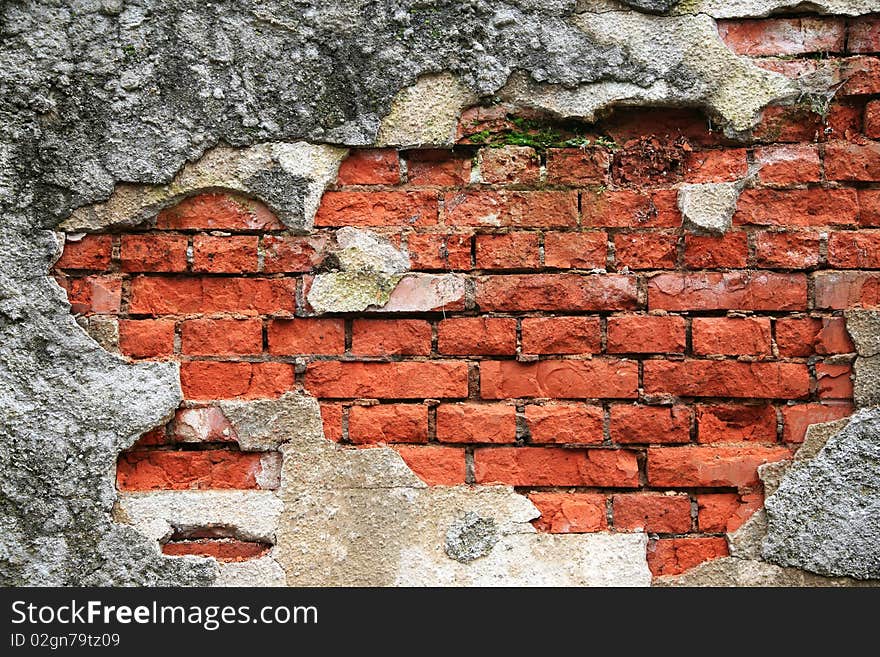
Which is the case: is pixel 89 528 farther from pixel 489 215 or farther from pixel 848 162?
pixel 848 162

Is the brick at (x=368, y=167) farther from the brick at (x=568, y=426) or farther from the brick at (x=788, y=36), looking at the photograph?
the brick at (x=788, y=36)

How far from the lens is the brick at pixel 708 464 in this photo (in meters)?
1.70

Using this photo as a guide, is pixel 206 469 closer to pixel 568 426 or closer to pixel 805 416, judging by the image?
pixel 568 426

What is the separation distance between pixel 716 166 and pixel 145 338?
4.34ft

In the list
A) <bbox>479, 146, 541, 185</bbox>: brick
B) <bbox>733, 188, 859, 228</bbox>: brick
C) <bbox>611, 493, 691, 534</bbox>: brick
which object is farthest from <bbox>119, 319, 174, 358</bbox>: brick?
<bbox>733, 188, 859, 228</bbox>: brick

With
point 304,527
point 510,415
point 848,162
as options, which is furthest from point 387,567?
point 848,162

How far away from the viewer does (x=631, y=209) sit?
1.73 meters

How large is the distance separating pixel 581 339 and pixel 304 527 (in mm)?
732

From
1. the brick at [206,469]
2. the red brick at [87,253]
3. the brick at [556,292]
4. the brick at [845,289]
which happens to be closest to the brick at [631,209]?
the brick at [556,292]

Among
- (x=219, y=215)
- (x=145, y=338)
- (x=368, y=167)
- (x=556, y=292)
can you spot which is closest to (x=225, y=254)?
(x=219, y=215)

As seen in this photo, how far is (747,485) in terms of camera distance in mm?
1701

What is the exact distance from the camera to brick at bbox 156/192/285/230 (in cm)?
173

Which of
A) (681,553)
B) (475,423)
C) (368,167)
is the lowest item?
(681,553)

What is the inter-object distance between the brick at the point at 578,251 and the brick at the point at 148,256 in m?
0.82
